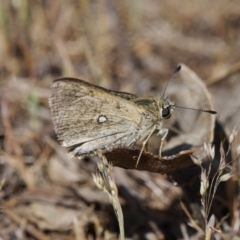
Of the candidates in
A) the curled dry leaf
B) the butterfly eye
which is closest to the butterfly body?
the butterfly eye

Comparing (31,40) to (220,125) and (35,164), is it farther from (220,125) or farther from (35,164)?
(220,125)

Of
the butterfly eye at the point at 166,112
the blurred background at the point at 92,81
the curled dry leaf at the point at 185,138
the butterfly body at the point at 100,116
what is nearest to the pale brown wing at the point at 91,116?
the butterfly body at the point at 100,116

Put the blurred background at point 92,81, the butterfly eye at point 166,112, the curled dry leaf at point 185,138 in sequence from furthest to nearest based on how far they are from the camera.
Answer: the blurred background at point 92,81
the butterfly eye at point 166,112
the curled dry leaf at point 185,138

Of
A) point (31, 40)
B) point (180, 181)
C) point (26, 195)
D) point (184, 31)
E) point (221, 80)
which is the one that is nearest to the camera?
point (180, 181)

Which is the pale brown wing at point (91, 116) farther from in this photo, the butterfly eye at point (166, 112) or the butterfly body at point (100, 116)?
the butterfly eye at point (166, 112)

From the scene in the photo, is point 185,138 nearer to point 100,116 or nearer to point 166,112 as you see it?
point 166,112

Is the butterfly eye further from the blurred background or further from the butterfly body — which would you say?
the blurred background

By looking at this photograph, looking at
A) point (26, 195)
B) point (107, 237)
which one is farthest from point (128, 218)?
point (26, 195)

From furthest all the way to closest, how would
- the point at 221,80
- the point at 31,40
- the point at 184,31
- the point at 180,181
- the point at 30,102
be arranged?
the point at 184,31, the point at 31,40, the point at 30,102, the point at 221,80, the point at 180,181
